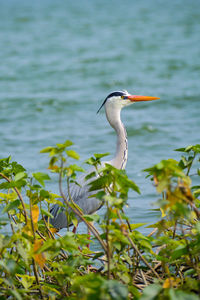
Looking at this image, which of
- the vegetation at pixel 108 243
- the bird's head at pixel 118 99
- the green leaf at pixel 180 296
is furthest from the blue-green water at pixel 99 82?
the green leaf at pixel 180 296

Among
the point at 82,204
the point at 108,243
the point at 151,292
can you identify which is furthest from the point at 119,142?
the point at 151,292

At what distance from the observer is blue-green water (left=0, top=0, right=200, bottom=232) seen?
9.14m

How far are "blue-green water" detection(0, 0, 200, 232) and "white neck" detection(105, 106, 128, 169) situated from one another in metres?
0.98

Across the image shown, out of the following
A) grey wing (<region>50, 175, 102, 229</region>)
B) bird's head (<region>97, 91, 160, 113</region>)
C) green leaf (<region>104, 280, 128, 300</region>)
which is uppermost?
bird's head (<region>97, 91, 160, 113</region>)

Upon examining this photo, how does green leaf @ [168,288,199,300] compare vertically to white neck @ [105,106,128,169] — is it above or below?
below

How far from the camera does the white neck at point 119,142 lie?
16.3ft

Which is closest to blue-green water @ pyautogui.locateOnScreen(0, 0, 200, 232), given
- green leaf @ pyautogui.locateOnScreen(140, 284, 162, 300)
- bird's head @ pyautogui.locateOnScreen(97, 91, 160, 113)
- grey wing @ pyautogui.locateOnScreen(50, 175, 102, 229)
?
grey wing @ pyautogui.locateOnScreen(50, 175, 102, 229)

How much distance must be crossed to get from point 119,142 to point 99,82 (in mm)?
10013

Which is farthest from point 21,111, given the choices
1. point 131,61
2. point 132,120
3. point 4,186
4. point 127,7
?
point 127,7

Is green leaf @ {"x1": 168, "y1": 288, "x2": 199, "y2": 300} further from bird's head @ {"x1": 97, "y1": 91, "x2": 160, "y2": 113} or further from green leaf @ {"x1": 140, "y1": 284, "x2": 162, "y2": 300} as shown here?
bird's head @ {"x1": 97, "y1": 91, "x2": 160, "y2": 113}

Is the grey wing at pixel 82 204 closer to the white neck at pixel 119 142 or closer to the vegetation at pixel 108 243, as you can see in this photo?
the white neck at pixel 119 142

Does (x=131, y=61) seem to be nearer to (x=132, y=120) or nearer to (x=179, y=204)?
(x=132, y=120)

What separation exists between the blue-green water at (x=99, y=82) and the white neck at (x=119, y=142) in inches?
38.8

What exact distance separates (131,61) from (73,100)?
212 inches
